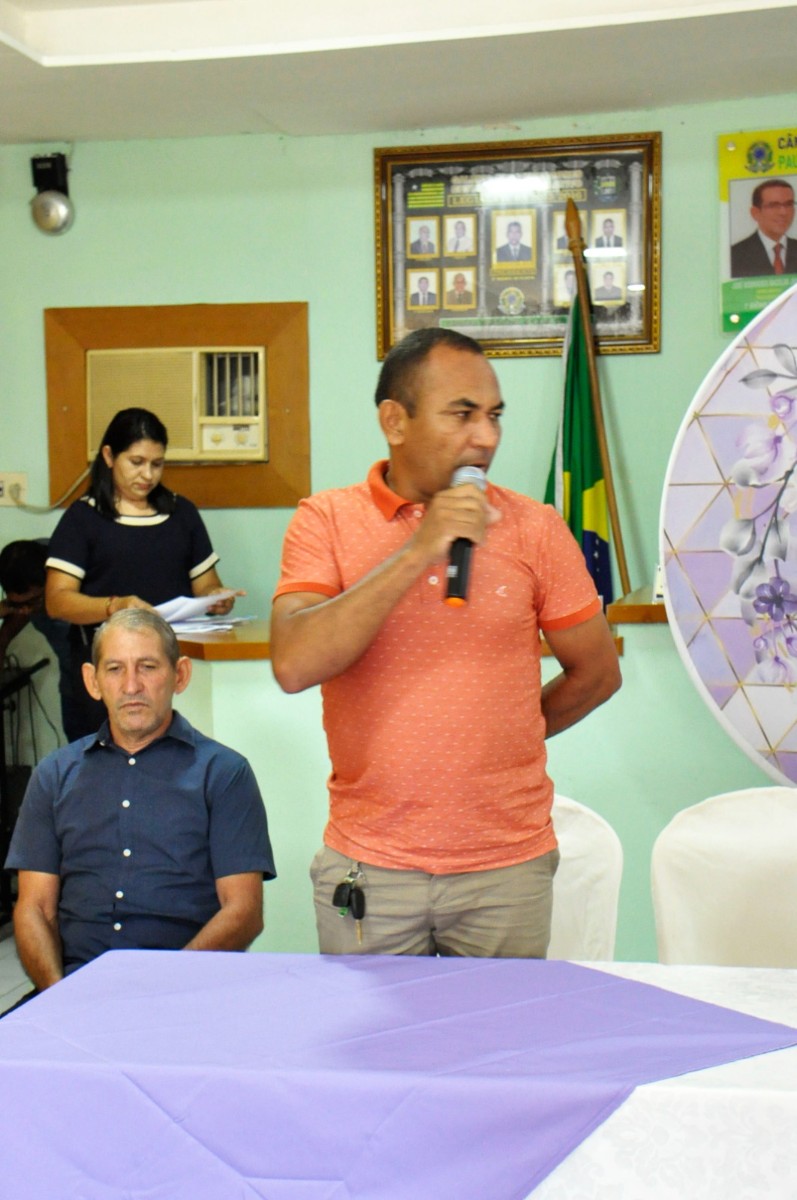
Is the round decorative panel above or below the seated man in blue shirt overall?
above

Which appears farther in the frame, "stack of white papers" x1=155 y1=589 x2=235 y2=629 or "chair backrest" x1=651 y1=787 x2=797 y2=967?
"stack of white papers" x1=155 y1=589 x2=235 y2=629

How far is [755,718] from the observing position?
2.26 m

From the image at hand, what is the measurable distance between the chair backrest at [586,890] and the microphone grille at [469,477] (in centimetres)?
71

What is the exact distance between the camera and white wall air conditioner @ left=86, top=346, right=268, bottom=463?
14.8 feet

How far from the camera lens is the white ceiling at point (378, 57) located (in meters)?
3.55

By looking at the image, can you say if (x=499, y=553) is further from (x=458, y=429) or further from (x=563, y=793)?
(x=563, y=793)

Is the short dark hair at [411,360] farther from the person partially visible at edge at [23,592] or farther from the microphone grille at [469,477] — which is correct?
the person partially visible at edge at [23,592]

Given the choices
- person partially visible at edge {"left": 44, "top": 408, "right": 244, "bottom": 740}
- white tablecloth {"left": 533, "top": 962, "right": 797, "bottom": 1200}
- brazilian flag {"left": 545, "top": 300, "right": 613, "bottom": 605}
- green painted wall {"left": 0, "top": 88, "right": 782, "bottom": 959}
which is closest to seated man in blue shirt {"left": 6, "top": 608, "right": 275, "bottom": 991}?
white tablecloth {"left": 533, "top": 962, "right": 797, "bottom": 1200}

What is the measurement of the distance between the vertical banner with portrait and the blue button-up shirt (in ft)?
9.14

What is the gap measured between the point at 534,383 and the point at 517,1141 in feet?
11.4

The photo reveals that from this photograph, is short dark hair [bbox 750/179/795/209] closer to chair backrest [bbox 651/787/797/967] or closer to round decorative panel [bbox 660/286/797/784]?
round decorative panel [bbox 660/286/797/784]

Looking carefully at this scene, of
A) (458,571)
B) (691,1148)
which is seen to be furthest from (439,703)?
(691,1148)

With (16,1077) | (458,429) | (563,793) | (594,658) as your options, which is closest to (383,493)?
(458,429)

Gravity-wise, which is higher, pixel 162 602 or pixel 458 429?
pixel 458 429
